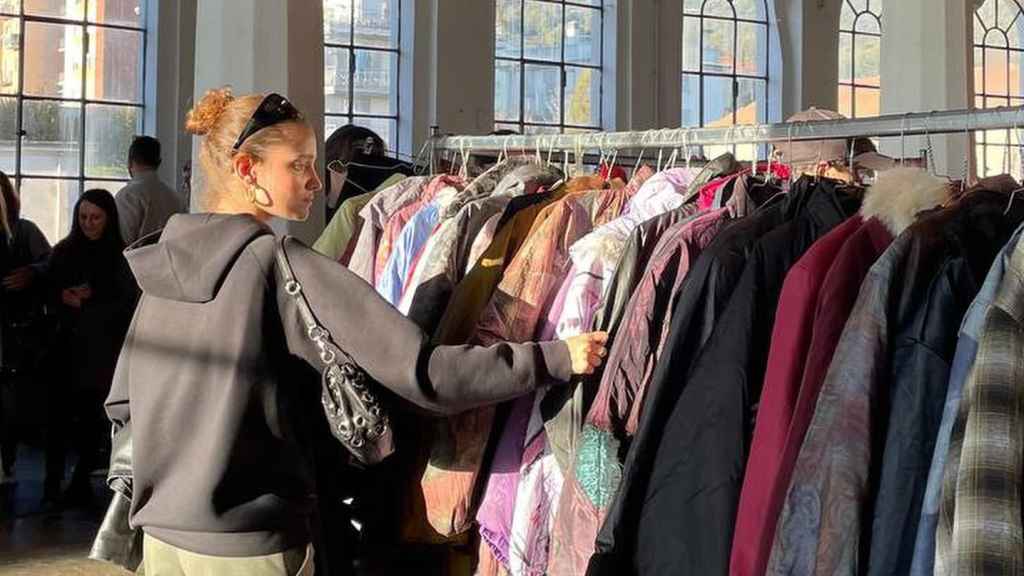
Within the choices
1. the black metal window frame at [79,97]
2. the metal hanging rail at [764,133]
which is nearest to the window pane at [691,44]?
the black metal window frame at [79,97]

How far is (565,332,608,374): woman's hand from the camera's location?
99.8 inches

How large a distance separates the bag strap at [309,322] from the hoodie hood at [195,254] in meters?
0.08

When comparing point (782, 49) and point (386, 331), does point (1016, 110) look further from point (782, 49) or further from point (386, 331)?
point (782, 49)

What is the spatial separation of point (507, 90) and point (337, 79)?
1.43 meters

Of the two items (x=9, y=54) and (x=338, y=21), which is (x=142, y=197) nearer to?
(x=9, y=54)

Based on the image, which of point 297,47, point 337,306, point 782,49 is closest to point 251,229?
point 337,306

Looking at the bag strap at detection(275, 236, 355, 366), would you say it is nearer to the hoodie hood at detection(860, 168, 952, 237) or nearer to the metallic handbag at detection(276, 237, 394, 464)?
the metallic handbag at detection(276, 237, 394, 464)

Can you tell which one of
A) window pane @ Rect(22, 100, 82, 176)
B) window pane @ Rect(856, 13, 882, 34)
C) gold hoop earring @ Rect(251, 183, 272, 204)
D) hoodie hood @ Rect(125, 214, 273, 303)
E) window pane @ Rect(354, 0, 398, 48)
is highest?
window pane @ Rect(856, 13, 882, 34)

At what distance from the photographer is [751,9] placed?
12797 mm

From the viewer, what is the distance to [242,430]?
243cm

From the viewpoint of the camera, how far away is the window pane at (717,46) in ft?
41.4

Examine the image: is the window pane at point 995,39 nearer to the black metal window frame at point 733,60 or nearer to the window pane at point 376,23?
the black metal window frame at point 733,60

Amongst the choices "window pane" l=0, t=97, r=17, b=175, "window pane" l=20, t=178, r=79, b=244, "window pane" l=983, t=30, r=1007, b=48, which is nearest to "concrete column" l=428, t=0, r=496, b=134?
"window pane" l=20, t=178, r=79, b=244

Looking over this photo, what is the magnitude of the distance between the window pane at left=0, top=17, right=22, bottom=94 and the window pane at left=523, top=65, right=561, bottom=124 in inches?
158
